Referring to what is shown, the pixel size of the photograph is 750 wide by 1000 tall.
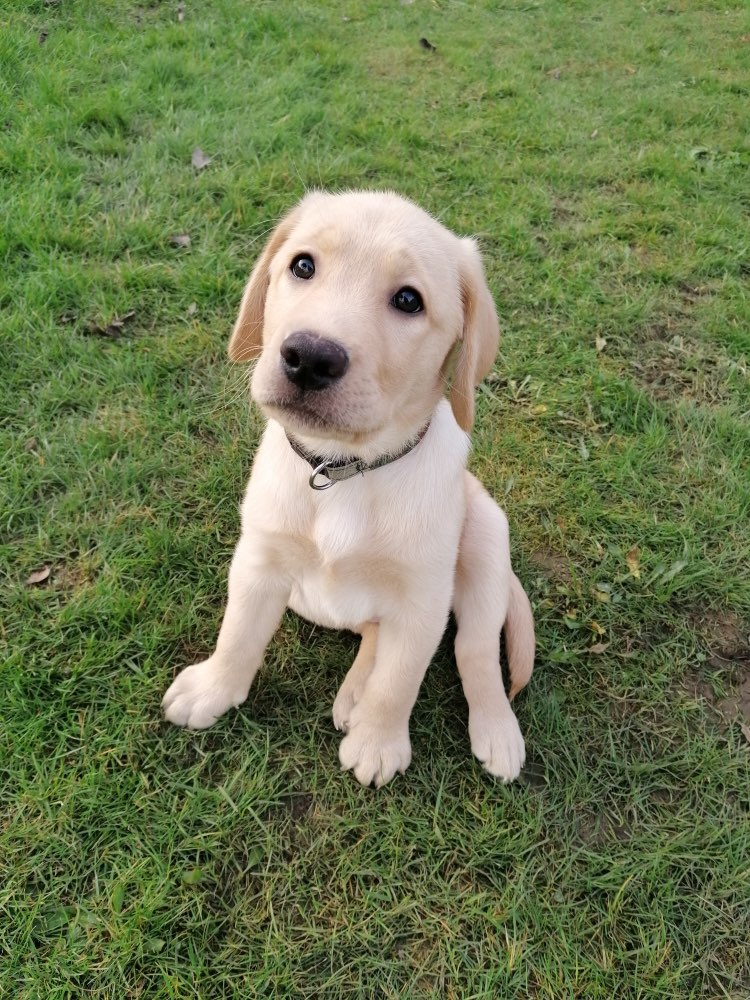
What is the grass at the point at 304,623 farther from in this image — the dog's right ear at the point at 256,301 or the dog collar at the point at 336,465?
the dog's right ear at the point at 256,301

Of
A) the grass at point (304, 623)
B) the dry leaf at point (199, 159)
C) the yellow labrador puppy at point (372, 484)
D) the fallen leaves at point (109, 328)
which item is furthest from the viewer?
the dry leaf at point (199, 159)

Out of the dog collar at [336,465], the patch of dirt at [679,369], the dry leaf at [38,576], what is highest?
the dog collar at [336,465]

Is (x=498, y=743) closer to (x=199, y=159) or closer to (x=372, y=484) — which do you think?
(x=372, y=484)

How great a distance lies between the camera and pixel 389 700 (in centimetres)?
213

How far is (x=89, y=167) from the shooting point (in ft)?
13.8

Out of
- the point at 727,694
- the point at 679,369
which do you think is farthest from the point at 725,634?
the point at 679,369

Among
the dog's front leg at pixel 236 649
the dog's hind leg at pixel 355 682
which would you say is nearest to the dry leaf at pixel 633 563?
the dog's hind leg at pixel 355 682

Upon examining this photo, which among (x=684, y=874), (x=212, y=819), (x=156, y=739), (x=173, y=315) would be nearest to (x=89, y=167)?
(x=173, y=315)

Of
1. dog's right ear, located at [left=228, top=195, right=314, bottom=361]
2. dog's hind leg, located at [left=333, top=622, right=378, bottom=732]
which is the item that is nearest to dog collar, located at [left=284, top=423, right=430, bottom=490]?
dog's right ear, located at [left=228, top=195, right=314, bottom=361]

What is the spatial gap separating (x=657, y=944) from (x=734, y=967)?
0.23 metres

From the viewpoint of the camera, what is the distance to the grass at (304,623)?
1994mm

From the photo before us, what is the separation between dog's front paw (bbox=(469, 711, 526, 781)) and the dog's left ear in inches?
41.0

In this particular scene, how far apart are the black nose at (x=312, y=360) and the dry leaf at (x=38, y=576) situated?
1.62 meters

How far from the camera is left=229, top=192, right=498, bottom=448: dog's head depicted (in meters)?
1.52
